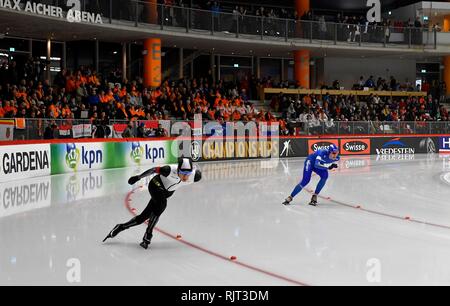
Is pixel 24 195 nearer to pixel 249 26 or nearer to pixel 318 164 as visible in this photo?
pixel 318 164

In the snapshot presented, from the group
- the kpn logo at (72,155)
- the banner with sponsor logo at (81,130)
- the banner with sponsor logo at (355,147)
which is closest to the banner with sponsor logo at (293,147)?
the banner with sponsor logo at (355,147)

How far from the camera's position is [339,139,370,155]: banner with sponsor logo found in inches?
1116

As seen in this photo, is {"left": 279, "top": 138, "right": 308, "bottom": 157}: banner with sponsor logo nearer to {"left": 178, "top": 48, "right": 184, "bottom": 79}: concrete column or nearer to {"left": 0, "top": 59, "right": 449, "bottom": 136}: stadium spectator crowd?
{"left": 0, "top": 59, "right": 449, "bottom": 136}: stadium spectator crowd

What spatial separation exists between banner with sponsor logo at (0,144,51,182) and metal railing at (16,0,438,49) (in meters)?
7.18

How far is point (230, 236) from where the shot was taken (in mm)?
8242

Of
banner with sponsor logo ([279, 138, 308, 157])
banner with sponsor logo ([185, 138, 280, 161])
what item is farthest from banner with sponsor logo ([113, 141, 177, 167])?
banner with sponsor logo ([279, 138, 308, 157])

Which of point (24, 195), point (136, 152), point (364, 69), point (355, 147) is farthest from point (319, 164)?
point (364, 69)

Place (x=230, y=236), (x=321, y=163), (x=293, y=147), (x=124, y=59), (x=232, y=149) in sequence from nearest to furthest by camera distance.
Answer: (x=230, y=236) → (x=321, y=163) → (x=232, y=149) → (x=293, y=147) → (x=124, y=59)

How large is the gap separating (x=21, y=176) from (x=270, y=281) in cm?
1125

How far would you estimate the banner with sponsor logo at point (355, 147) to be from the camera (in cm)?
2834

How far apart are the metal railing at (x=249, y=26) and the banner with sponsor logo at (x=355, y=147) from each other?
20.8ft

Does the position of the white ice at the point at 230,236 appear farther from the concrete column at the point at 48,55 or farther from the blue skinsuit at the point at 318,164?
the concrete column at the point at 48,55

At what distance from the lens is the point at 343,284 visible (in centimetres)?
560

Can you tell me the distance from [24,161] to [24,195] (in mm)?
3614
